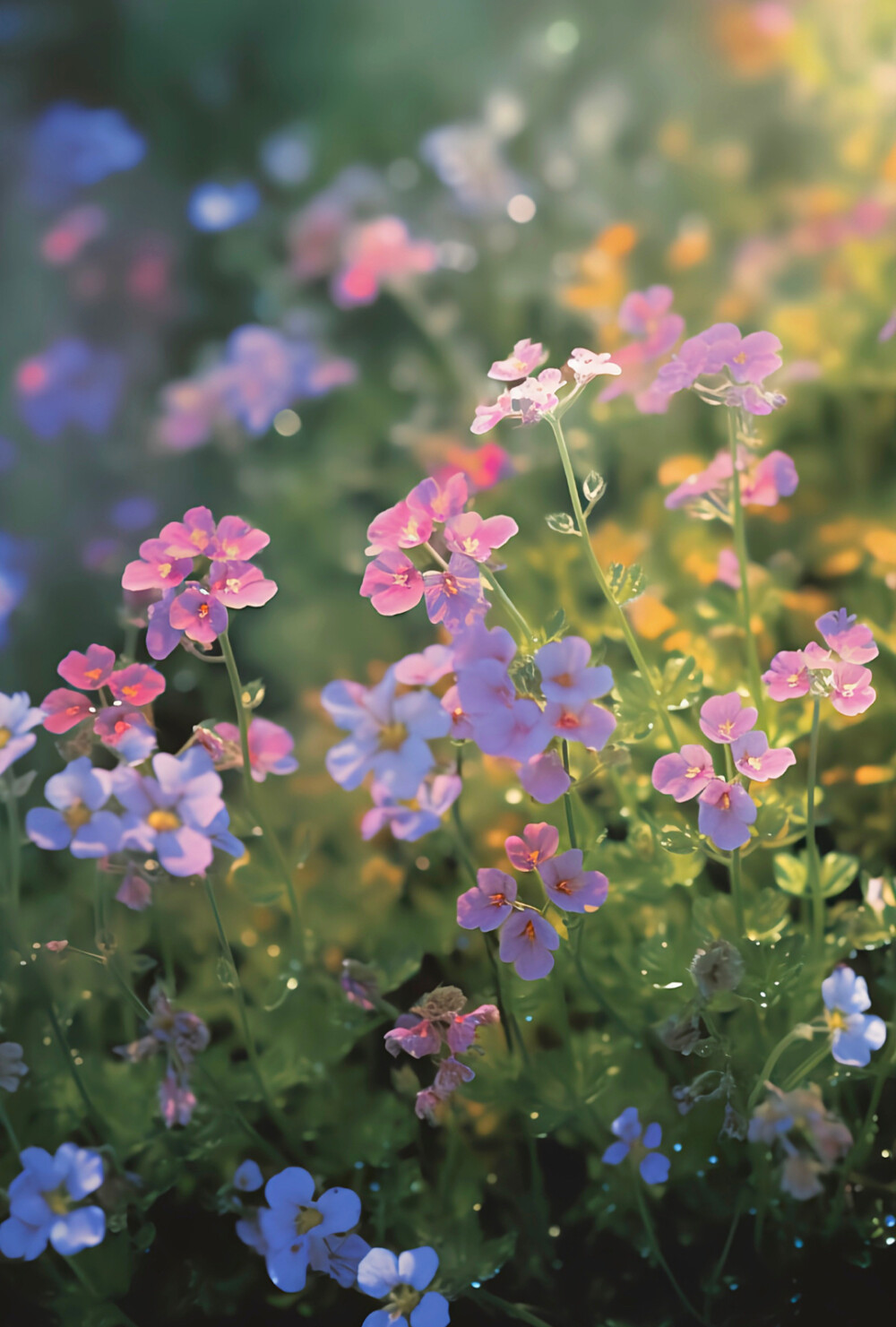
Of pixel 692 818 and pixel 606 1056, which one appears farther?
pixel 692 818

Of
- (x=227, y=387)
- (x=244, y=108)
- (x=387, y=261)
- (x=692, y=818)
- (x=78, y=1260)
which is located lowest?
(x=78, y=1260)

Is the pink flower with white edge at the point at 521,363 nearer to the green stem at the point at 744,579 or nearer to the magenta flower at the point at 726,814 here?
the green stem at the point at 744,579

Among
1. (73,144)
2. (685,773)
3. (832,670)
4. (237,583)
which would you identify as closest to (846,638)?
(832,670)

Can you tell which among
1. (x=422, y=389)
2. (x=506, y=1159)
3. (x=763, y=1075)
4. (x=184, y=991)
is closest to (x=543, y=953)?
(x=763, y=1075)

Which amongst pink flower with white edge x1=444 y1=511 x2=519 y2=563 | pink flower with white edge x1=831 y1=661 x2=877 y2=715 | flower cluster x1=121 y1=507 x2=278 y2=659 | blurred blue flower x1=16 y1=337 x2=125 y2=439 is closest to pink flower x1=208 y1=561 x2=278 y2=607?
flower cluster x1=121 y1=507 x2=278 y2=659

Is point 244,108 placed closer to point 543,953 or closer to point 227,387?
point 227,387

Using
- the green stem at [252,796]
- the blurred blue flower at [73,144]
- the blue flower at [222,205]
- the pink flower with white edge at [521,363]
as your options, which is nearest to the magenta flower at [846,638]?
the pink flower with white edge at [521,363]
